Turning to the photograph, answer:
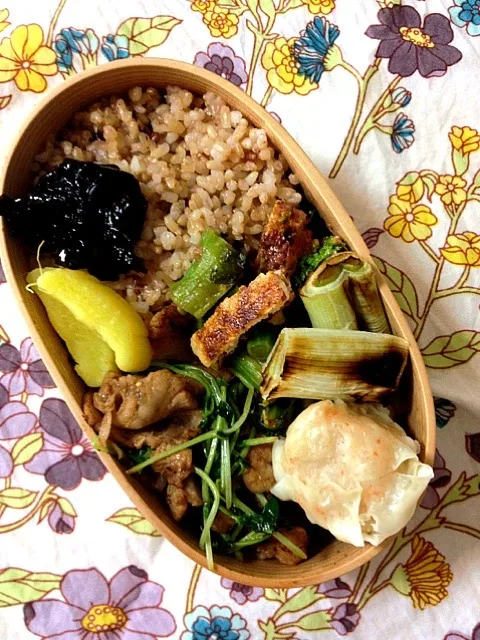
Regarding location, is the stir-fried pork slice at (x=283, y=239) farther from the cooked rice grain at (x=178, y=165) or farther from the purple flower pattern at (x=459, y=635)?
the purple flower pattern at (x=459, y=635)

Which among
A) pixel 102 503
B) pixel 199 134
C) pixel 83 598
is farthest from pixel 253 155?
pixel 83 598

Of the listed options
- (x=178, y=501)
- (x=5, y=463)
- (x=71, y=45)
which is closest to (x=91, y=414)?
(x=178, y=501)

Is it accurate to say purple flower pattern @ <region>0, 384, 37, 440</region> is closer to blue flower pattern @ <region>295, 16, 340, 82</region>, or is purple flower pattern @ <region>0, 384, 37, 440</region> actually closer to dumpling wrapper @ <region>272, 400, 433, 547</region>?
dumpling wrapper @ <region>272, 400, 433, 547</region>

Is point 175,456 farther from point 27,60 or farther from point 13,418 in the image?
point 27,60

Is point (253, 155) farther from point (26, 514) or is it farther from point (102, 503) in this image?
point (26, 514)

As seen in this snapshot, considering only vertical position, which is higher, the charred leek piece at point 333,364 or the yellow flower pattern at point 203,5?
the yellow flower pattern at point 203,5

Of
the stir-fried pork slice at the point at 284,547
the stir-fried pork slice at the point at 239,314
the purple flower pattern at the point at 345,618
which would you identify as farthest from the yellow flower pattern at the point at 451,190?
the purple flower pattern at the point at 345,618

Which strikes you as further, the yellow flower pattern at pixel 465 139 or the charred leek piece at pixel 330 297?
the yellow flower pattern at pixel 465 139
